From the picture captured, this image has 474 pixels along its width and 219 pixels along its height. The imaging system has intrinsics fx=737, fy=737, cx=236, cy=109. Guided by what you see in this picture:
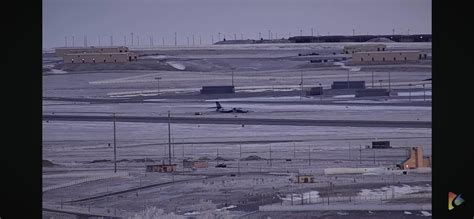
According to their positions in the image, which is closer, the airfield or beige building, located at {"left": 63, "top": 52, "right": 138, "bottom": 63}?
the airfield

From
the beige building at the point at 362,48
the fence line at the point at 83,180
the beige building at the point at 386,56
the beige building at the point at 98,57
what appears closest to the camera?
the fence line at the point at 83,180

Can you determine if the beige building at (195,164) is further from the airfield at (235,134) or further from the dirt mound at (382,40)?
the dirt mound at (382,40)

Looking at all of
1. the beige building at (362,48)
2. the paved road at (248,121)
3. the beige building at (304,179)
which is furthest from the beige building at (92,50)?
the beige building at (362,48)

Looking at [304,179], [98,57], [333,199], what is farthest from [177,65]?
[333,199]

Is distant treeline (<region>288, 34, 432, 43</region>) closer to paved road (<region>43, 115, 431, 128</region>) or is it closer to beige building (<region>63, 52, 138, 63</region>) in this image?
paved road (<region>43, 115, 431, 128</region>)

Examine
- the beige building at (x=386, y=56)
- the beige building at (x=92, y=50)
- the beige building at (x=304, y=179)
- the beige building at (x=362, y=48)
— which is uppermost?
the beige building at (x=362, y=48)

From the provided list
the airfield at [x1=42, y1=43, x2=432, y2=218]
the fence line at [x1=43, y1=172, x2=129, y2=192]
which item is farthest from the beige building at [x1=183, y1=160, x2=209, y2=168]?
the fence line at [x1=43, y1=172, x2=129, y2=192]

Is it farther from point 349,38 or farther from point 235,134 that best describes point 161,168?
point 349,38

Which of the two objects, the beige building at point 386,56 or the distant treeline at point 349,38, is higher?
the distant treeline at point 349,38
